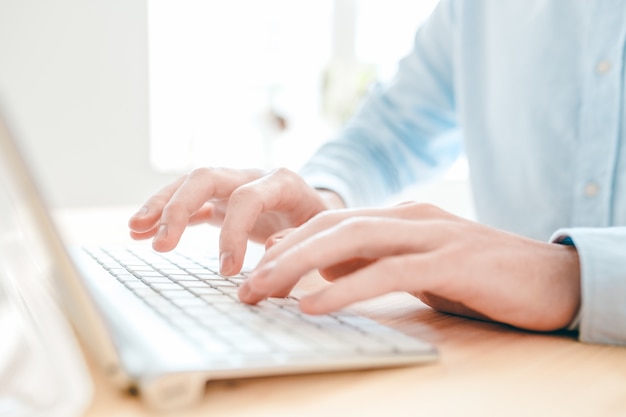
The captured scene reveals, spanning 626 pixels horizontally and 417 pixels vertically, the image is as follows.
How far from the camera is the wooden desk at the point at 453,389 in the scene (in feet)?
1.05

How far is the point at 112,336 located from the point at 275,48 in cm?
220

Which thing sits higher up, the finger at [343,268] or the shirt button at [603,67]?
the shirt button at [603,67]

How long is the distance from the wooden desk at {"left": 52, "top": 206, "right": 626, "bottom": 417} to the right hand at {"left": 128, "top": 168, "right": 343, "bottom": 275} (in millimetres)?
200

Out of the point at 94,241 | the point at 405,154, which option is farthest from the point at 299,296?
the point at 405,154

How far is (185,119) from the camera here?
2340 millimetres

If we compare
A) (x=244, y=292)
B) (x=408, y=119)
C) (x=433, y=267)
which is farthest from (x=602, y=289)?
(x=408, y=119)

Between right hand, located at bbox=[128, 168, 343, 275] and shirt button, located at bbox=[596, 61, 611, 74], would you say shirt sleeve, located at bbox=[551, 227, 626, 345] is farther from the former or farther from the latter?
shirt button, located at bbox=[596, 61, 611, 74]

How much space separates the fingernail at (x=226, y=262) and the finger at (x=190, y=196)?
0.07 meters

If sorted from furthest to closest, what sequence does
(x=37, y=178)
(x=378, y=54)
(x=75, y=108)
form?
(x=378, y=54)
(x=75, y=108)
(x=37, y=178)

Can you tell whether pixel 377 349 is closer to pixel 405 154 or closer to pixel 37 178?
pixel 37 178

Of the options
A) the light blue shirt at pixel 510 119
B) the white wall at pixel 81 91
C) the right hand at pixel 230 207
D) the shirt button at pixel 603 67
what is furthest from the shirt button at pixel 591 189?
the white wall at pixel 81 91

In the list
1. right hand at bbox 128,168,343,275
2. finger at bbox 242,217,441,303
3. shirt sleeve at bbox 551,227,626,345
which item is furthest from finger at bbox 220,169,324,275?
shirt sleeve at bbox 551,227,626,345

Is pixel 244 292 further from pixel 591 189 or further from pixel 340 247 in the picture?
pixel 591 189

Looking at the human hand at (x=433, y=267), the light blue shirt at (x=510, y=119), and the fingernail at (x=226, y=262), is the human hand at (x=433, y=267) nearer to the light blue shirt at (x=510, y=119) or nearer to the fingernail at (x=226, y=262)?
the fingernail at (x=226, y=262)
